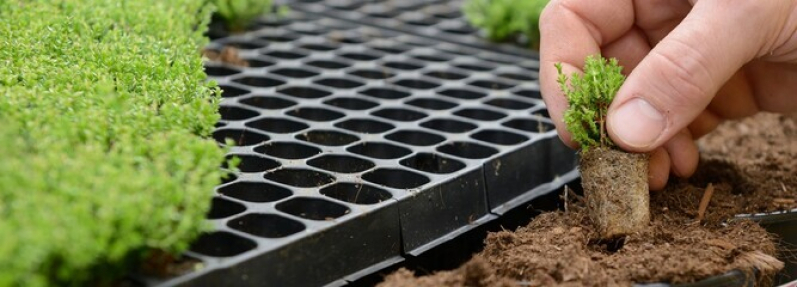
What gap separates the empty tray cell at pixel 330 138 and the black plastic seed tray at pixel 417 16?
112 cm

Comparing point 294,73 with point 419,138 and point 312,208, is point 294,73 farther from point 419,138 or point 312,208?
point 312,208

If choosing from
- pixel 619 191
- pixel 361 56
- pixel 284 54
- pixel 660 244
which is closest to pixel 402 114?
pixel 361 56

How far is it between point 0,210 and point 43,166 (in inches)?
3.8

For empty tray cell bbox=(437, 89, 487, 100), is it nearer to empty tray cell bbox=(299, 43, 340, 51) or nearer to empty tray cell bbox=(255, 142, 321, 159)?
empty tray cell bbox=(299, 43, 340, 51)

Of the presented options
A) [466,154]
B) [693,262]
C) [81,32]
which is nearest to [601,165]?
[693,262]

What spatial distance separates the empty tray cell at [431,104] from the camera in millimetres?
2760

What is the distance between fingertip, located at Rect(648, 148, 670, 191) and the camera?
2.04 metres

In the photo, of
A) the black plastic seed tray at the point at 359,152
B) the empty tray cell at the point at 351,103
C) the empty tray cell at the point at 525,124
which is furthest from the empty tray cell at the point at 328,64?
the empty tray cell at the point at 525,124

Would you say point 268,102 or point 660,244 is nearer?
point 660,244

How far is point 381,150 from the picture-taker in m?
2.35

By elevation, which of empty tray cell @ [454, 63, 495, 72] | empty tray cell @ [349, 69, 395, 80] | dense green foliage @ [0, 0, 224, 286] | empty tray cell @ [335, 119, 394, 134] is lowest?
empty tray cell @ [335, 119, 394, 134]

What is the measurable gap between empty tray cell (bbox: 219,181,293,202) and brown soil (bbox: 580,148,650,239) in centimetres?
67

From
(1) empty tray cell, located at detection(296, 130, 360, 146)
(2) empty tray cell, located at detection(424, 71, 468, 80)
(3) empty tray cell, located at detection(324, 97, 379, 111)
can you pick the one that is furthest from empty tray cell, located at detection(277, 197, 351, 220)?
(2) empty tray cell, located at detection(424, 71, 468, 80)

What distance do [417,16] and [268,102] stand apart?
4.46 feet
